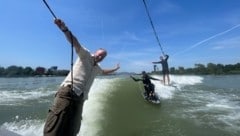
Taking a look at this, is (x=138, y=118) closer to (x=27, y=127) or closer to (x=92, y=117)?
(x=92, y=117)

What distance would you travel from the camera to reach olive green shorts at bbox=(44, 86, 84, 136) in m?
5.18

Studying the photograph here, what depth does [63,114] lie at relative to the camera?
5242 millimetres

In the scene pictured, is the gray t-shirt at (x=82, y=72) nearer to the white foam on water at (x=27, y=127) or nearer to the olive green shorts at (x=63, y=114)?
the olive green shorts at (x=63, y=114)

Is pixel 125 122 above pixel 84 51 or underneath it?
underneath

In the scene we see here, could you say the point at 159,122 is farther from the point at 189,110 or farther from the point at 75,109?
the point at 75,109

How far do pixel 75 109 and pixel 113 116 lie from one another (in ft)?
26.0

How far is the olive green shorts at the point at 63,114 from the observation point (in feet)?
17.0

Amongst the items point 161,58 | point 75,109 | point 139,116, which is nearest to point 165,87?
point 161,58

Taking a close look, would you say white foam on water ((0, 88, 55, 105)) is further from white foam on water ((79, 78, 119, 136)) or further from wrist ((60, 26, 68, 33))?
wrist ((60, 26, 68, 33))

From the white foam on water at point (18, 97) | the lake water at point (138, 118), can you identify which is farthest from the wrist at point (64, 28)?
the white foam on water at point (18, 97)

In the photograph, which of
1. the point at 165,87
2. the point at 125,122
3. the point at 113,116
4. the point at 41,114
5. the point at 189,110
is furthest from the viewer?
the point at 165,87

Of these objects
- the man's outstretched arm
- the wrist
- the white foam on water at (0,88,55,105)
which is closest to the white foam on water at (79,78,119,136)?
the white foam on water at (0,88,55,105)

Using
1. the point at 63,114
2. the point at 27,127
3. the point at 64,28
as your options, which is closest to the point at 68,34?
the point at 64,28

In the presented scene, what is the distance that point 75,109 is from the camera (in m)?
5.47
